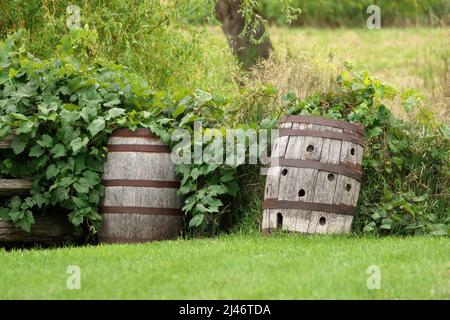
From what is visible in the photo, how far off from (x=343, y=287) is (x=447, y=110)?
18.9 feet

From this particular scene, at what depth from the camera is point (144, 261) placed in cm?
665

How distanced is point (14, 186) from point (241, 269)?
2.94 metres

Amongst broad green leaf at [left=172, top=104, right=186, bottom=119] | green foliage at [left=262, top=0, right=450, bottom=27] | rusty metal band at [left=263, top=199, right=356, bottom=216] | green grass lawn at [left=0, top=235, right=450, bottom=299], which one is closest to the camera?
green grass lawn at [left=0, top=235, right=450, bottom=299]

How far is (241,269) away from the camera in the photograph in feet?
20.4

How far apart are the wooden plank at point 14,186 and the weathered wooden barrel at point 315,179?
227 centimetres

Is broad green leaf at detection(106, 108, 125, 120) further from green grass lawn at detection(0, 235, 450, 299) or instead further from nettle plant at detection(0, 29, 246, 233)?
green grass lawn at detection(0, 235, 450, 299)

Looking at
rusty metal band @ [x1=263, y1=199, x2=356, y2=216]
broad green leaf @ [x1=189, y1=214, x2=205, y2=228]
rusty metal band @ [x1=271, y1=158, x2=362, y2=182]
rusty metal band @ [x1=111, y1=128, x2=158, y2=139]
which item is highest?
rusty metal band @ [x1=111, y1=128, x2=158, y2=139]

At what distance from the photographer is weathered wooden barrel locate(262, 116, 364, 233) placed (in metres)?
7.84

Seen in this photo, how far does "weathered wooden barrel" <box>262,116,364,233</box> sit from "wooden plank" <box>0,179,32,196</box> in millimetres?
2269

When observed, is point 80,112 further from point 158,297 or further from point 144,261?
point 158,297

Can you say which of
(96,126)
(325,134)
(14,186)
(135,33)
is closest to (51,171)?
(14,186)

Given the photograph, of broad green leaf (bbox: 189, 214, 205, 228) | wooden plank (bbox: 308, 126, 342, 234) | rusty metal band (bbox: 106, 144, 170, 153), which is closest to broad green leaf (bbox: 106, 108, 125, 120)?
rusty metal band (bbox: 106, 144, 170, 153)

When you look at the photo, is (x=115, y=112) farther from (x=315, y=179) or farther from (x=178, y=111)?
(x=315, y=179)

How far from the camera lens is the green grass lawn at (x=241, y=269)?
5590mm
